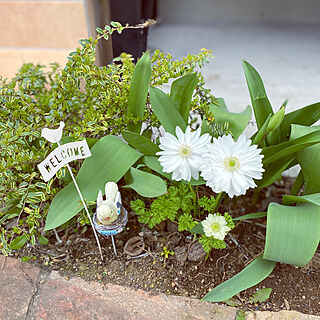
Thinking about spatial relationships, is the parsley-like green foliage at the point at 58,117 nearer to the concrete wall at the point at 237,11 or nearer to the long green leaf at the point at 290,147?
the long green leaf at the point at 290,147

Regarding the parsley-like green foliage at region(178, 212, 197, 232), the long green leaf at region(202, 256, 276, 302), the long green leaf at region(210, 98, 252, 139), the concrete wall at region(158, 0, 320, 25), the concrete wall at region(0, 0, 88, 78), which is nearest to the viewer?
the long green leaf at region(202, 256, 276, 302)

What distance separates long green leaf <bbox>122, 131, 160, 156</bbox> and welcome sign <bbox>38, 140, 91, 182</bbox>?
139 mm

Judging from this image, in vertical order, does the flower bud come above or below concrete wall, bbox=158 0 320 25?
above

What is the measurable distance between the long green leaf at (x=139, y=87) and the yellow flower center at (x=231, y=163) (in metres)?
0.39

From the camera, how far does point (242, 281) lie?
3.13 feet

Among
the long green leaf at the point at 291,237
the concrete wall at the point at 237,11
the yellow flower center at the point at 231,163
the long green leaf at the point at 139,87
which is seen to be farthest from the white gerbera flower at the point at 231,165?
the concrete wall at the point at 237,11

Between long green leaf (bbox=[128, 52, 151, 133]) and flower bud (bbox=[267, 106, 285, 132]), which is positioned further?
long green leaf (bbox=[128, 52, 151, 133])

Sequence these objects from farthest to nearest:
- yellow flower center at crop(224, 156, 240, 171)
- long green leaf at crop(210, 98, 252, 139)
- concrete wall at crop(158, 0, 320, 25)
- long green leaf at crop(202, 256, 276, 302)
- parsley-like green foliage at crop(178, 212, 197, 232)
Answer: concrete wall at crop(158, 0, 320, 25)
long green leaf at crop(210, 98, 252, 139)
parsley-like green foliage at crop(178, 212, 197, 232)
long green leaf at crop(202, 256, 276, 302)
yellow flower center at crop(224, 156, 240, 171)

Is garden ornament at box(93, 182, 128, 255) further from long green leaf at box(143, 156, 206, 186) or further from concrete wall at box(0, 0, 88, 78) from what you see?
concrete wall at box(0, 0, 88, 78)

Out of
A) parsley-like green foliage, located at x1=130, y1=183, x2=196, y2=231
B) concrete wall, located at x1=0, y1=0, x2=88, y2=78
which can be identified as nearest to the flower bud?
parsley-like green foliage, located at x1=130, y1=183, x2=196, y2=231

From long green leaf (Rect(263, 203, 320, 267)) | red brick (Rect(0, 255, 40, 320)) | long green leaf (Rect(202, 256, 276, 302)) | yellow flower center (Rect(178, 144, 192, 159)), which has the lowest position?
red brick (Rect(0, 255, 40, 320))

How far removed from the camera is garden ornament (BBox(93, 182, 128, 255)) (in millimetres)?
917

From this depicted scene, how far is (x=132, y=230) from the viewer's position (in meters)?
1.24

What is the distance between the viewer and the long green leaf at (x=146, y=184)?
38.8 inches
